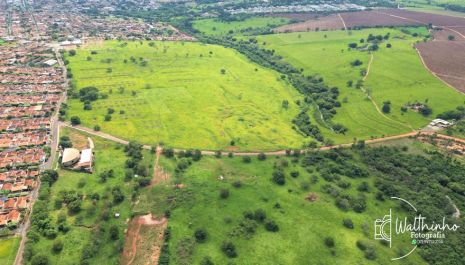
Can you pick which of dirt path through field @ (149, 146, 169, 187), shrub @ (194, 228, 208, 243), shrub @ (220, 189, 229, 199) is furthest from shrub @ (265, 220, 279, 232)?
dirt path through field @ (149, 146, 169, 187)

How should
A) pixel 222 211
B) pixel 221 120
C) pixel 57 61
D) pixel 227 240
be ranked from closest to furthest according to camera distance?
pixel 227 240 → pixel 222 211 → pixel 221 120 → pixel 57 61

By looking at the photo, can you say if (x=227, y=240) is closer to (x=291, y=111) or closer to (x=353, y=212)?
(x=353, y=212)

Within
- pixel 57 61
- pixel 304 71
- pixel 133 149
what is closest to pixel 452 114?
pixel 304 71

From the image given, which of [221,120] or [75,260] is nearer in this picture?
[75,260]

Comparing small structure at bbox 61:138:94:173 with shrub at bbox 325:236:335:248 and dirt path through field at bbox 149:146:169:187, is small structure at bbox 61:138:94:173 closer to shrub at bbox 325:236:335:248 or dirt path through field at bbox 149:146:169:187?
dirt path through field at bbox 149:146:169:187

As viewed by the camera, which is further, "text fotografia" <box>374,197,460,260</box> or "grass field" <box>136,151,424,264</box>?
"text fotografia" <box>374,197,460,260</box>

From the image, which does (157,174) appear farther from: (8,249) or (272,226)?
(8,249)
